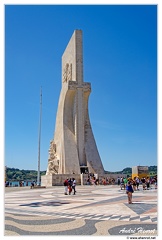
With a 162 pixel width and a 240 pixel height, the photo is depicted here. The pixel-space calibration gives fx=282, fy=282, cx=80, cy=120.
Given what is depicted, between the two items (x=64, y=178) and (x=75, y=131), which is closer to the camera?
(x=64, y=178)

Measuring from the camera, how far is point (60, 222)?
6.98 meters

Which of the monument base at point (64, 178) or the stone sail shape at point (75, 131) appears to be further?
the stone sail shape at point (75, 131)

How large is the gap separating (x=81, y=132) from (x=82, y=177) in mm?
6019

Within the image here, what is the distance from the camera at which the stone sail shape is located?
96.0ft

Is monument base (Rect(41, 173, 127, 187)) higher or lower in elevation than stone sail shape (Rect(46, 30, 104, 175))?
lower

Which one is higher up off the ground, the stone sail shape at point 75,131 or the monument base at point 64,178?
the stone sail shape at point 75,131

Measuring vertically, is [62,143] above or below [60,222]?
above

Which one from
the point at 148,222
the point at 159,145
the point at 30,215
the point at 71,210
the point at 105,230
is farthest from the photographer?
the point at 71,210

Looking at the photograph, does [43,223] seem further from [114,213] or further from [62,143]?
[62,143]

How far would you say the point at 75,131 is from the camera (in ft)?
101

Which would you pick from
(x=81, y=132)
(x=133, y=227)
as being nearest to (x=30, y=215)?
(x=133, y=227)

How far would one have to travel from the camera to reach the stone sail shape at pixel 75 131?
96.0 ft

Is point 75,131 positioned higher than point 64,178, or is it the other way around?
point 75,131

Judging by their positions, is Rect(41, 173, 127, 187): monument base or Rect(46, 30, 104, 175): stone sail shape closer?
Rect(41, 173, 127, 187): monument base
